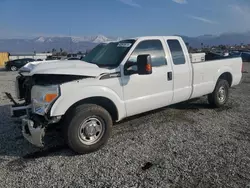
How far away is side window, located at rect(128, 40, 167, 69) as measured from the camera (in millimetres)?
4516

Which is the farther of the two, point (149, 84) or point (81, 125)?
point (149, 84)

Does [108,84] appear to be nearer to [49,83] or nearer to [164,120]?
[49,83]

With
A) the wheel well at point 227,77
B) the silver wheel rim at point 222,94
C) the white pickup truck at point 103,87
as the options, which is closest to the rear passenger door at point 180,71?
the white pickup truck at point 103,87

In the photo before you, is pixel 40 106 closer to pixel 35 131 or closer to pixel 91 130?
pixel 35 131

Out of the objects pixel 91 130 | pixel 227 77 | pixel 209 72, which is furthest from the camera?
pixel 227 77

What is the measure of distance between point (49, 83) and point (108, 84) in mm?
986

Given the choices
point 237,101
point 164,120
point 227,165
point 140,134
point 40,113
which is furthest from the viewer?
point 237,101

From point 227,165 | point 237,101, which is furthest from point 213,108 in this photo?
point 227,165

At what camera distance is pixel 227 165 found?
3283mm

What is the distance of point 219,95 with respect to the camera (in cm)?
640

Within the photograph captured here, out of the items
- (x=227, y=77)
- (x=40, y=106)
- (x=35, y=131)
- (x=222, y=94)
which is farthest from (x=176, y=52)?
(x=35, y=131)

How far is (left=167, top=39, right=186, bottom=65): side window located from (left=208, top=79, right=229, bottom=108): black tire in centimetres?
167

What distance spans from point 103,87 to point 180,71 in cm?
204

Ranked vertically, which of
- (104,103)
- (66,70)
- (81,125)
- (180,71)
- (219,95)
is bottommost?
(219,95)
